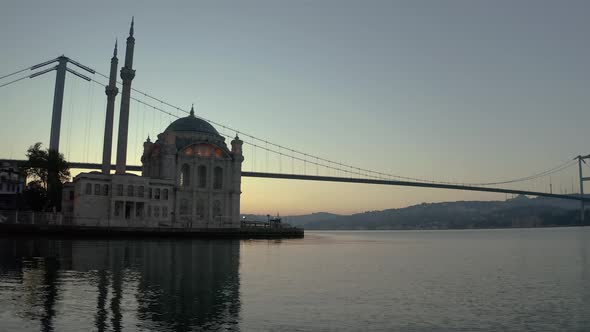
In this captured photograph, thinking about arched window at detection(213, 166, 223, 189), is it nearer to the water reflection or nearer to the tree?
the tree

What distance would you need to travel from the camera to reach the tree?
266 ft

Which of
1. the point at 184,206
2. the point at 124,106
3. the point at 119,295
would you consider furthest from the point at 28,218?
the point at 119,295

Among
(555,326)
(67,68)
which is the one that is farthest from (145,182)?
(555,326)

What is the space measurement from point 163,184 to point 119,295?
6784 cm

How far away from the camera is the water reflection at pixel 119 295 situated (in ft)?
52.9

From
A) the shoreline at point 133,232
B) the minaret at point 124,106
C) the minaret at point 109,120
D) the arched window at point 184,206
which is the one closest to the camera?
the shoreline at point 133,232

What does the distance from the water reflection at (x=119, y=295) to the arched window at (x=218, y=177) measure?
65.3 metres

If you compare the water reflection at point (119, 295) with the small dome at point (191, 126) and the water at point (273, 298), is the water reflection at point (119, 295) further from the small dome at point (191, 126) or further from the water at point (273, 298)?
the small dome at point (191, 126)

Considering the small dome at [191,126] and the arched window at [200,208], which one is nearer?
the arched window at [200,208]

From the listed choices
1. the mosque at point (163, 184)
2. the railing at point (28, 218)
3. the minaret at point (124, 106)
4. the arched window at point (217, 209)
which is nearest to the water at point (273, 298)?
the railing at point (28, 218)

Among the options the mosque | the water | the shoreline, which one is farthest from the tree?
the water

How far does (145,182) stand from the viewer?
8325 cm

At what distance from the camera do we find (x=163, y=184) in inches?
3428

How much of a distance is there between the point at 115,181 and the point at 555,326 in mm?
71012
